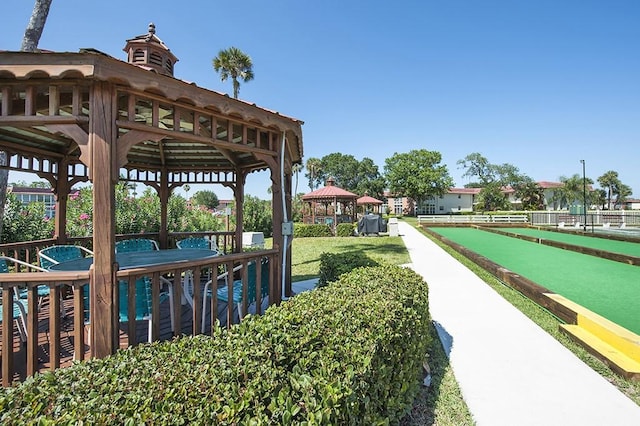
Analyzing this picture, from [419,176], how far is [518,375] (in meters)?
49.0

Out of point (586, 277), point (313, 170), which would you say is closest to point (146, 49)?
point (586, 277)

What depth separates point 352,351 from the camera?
5.85 ft

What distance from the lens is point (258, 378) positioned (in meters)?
1.46

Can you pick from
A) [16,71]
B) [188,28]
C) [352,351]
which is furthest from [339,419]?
[188,28]

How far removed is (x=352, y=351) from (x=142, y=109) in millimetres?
4450

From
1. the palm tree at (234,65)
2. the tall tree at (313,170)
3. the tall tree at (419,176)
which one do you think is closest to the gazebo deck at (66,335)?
the palm tree at (234,65)

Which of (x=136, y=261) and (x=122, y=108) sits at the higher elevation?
(x=122, y=108)

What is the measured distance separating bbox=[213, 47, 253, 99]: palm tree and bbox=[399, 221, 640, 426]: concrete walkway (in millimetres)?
19555

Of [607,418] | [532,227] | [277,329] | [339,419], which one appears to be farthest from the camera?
[532,227]

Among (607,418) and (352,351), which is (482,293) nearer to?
(607,418)

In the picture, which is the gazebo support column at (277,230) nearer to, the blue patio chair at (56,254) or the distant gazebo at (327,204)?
the blue patio chair at (56,254)

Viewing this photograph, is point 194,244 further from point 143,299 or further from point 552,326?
point 552,326

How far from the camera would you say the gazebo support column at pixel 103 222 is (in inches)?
100

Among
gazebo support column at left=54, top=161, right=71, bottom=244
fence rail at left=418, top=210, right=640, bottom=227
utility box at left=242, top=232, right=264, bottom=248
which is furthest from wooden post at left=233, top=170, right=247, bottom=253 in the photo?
fence rail at left=418, top=210, right=640, bottom=227
